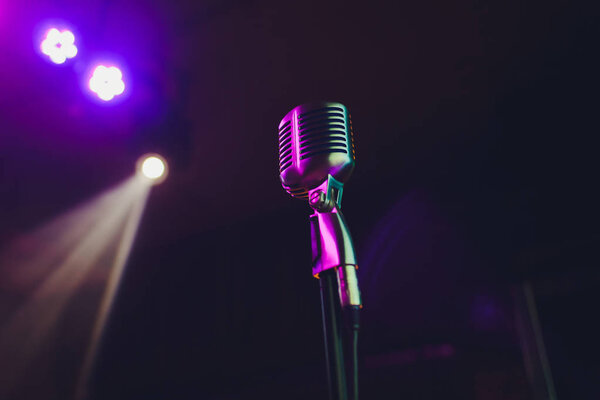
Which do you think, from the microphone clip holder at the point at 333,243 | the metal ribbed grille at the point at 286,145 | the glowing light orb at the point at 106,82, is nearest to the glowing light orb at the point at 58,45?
the glowing light orb at the point at 106,82

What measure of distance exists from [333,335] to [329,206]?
0.86 ft

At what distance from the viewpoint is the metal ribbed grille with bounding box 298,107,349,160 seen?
1.01 metres

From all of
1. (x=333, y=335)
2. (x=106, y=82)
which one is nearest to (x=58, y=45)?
(x=106, y=82)

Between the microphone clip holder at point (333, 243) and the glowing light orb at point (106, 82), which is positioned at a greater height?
the glowing light orb at point (106, 82)

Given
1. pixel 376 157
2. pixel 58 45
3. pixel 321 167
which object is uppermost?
pixel 58 45

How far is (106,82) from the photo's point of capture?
8.14 ft

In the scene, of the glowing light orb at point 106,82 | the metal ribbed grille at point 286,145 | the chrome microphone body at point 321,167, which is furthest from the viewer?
the glowing light orb at point 106,82

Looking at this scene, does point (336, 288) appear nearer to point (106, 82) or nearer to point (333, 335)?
point (333, 335)

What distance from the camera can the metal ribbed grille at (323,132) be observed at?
101cm

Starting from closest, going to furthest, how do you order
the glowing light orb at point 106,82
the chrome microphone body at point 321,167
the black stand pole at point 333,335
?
the black stand pole at point 333,335
the chrome microphone body at point 321,167
the glowing light orb at point 106,82

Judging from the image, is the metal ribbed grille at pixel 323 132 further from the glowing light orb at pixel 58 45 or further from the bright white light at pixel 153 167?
the bright white light at pixel 153 167

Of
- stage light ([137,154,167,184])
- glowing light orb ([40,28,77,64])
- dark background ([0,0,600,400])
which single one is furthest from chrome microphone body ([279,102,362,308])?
stage light ([137,154,167,184])

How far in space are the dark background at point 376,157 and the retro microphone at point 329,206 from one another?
1.45 m

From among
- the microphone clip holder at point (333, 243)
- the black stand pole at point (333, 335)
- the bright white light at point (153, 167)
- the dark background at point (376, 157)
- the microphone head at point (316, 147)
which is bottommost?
the black stand pole at point (333, 335)
